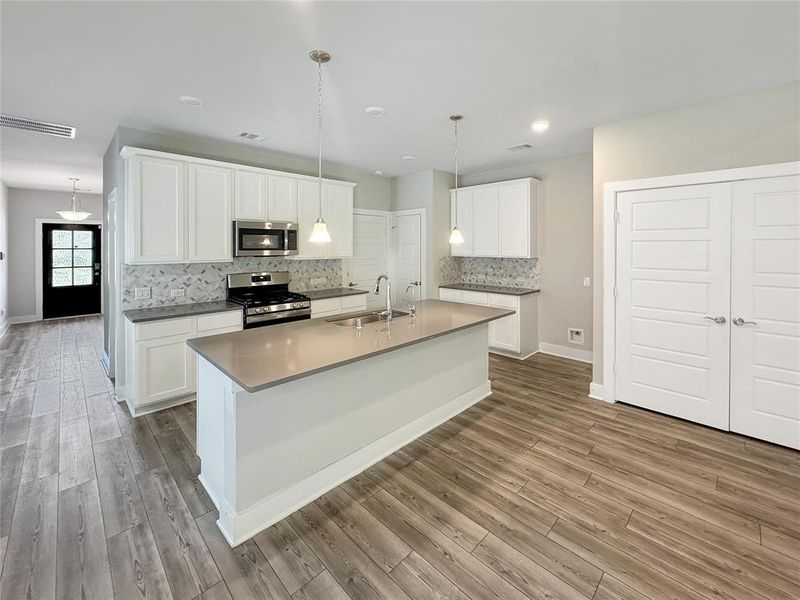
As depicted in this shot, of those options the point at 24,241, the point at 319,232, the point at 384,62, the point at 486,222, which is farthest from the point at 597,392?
the point at 24,241

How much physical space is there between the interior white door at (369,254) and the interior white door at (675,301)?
3.58 m

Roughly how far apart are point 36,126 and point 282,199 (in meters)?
2.30


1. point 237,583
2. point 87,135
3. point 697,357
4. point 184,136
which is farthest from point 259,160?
point 697,357

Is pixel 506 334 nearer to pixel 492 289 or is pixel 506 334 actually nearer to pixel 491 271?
pixel 492 289

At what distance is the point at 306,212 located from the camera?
4.82 metres

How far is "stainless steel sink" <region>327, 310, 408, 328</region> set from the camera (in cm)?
315

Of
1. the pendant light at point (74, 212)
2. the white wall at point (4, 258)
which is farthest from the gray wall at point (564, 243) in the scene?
the white wall at point (4, 258)

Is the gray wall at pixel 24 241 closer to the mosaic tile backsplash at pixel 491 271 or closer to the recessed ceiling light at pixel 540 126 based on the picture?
the mosaic tile backsplash at pixel 491 271

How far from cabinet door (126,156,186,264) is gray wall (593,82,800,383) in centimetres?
415

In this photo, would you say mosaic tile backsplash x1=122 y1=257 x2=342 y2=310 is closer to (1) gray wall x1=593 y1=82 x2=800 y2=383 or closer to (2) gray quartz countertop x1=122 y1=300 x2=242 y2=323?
(2) gray quartz countertop x1=122 y1=300 x2=242 y2=323

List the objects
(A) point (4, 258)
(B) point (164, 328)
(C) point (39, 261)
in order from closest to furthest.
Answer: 1. (B) point (164, 328)
2. (A) point (4, 258)
3. (C) point (39, 261)

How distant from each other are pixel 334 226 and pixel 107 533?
12.9 ft

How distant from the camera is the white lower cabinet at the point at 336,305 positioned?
15.4 feet

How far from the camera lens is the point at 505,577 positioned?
70.9 inches
